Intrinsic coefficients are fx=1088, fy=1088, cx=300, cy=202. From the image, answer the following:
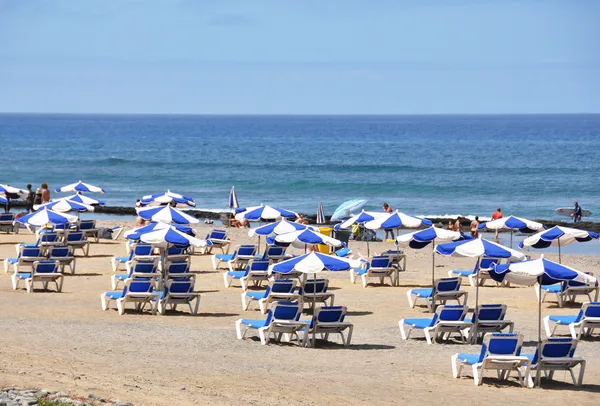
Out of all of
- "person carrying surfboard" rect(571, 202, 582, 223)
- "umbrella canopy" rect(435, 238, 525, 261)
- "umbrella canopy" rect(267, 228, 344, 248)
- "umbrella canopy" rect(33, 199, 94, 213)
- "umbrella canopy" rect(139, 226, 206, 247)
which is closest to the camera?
"umbrella canopy" rect(435, 238, 525, 261)

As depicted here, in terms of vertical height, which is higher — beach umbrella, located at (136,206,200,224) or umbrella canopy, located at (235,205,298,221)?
beach umbrella, located at (136,206,200,224)

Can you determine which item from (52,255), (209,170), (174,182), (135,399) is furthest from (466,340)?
(209,170)

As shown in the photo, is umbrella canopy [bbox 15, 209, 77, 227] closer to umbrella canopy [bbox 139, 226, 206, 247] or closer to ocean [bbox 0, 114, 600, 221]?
umbrella canopy [bbox 139, 226, 206, 247]

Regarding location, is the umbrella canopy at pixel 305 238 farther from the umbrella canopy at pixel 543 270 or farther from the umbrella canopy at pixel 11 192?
the umbrella canopy at pixel 11 192

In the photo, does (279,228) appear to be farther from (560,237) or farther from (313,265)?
(313,265)

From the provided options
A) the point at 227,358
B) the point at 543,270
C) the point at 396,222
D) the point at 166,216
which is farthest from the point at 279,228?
the point at 543,270

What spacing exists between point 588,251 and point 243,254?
13.9m

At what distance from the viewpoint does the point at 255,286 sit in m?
22.9

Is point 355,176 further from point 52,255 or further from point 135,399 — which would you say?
point 135,399

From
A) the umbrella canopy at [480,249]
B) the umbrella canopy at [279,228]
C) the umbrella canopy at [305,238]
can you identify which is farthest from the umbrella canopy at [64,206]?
the umbrella canopy at [480,249]

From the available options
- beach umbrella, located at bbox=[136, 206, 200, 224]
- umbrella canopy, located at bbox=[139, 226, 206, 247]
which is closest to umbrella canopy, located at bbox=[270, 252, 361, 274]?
umbrella canopy, located at bbox=[139, 226, 206, 247]

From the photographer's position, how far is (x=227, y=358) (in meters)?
15.2

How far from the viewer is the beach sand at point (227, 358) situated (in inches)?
505

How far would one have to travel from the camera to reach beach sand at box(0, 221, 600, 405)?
1282 centimetres
